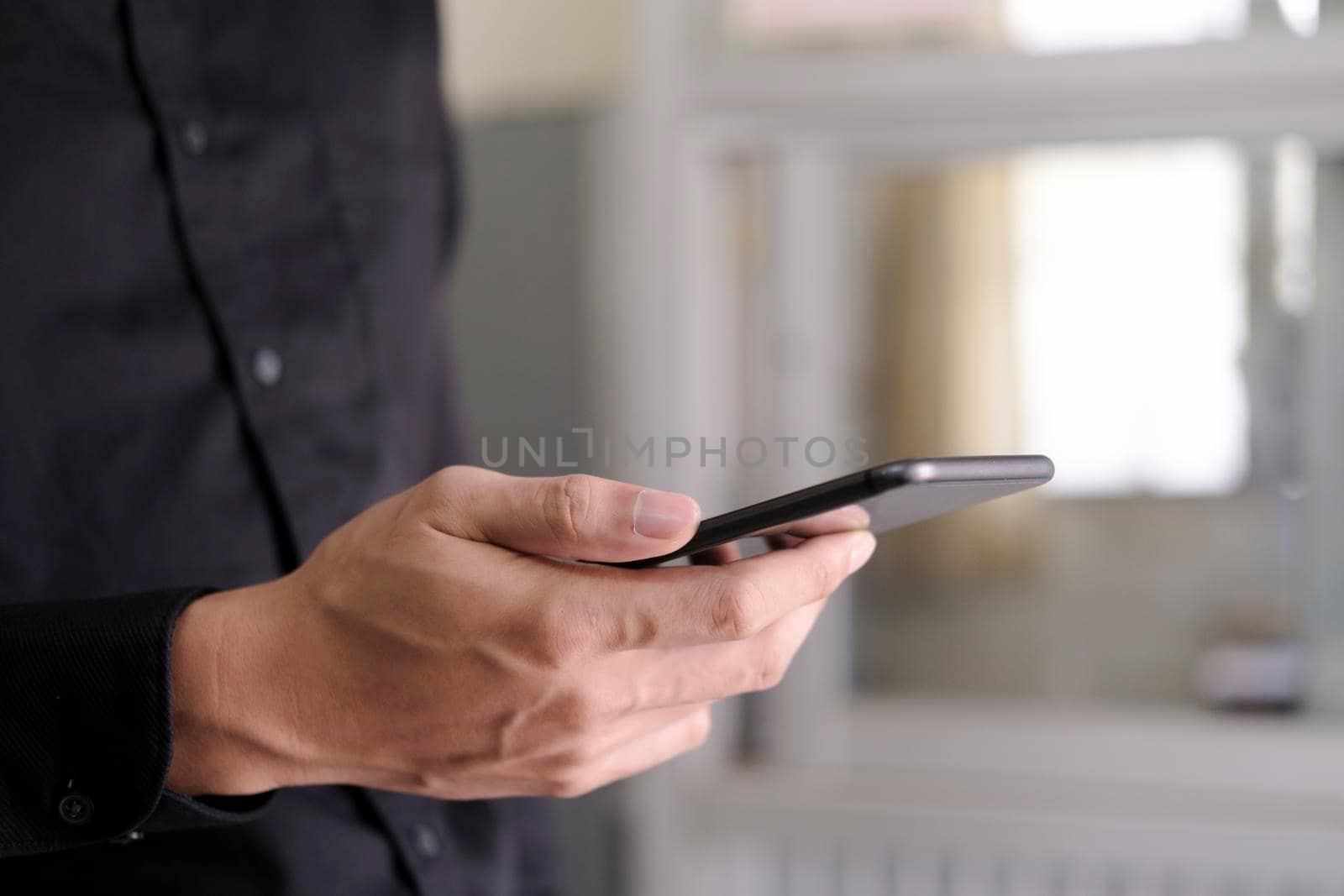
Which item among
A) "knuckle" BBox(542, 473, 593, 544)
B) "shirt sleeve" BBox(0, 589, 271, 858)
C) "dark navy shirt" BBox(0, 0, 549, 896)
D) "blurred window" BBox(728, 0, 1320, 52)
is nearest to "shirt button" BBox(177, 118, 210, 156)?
"dark navy shirt" BBox(0, 0, 549, 896)

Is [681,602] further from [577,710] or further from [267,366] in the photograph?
[267,366]

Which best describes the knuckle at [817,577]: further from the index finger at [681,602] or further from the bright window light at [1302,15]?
the bright window light at [1302,15]

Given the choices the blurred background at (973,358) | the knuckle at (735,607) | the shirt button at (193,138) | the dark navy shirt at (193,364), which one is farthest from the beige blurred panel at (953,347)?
the knuckle at (735,607)

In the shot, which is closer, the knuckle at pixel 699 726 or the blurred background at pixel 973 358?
the knuckle at pixel 699 726

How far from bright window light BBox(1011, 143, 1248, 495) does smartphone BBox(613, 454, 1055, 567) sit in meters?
1.16

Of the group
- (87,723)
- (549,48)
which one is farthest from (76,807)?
(549,48)

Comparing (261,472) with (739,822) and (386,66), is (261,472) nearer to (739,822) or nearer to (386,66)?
(386,66)

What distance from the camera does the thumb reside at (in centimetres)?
40

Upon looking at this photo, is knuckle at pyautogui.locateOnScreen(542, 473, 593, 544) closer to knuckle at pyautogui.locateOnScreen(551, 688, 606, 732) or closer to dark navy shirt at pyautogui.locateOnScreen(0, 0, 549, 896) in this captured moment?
knuckle at pyautogui.locateOnScreen(551, 688, 606, 732)

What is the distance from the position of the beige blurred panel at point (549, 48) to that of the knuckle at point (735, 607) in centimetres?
128

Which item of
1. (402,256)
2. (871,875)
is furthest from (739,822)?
(402,256)

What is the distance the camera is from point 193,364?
651 millimetres

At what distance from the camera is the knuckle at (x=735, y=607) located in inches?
15.7

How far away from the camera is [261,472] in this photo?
67cm
